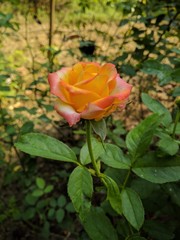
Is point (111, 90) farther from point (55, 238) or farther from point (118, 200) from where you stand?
point (55, 238)

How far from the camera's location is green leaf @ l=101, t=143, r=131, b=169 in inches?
32.2

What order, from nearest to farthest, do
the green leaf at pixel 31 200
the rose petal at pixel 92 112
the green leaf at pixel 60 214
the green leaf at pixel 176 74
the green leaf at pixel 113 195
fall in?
the rose petal at pixel 92 112
the green leaf at pixel 113 195
the green leaf at pixel 176 74
the green leaf at pixel 60 214
the green leaf at pixel 31 200

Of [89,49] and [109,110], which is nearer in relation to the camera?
[109,110]

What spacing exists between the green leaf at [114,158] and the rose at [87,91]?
19cm

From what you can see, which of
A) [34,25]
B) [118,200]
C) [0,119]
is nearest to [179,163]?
[118,200]

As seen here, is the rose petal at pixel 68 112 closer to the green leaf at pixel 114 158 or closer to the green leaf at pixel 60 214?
the green leaf at pixel 114 158

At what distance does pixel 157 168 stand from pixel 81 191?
0.72ft

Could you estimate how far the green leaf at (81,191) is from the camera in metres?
0.69

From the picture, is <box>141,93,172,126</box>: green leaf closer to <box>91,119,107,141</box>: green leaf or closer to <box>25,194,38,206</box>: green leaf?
<box>91,119,107,141</box>: green leaf

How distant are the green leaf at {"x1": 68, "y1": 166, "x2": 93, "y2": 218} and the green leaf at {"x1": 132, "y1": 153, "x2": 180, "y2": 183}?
15 centimetres

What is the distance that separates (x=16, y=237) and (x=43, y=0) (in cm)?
247

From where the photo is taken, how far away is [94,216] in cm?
88

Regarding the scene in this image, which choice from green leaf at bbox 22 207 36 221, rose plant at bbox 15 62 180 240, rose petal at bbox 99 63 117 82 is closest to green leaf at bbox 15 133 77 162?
rose plant at bbox 15 62 180 240

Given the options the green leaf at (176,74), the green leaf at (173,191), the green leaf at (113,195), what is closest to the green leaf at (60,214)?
the green leaf at (173,191)
